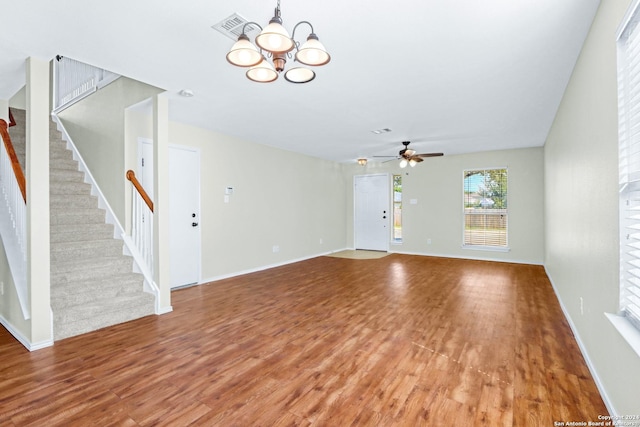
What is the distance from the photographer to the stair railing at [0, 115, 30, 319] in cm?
286

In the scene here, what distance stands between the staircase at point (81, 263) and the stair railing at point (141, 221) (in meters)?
0.19

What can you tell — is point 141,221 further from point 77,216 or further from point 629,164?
point 629,164

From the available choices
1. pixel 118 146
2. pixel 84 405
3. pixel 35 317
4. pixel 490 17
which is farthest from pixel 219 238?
pixel 490 17

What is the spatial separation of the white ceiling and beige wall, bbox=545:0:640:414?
31cm

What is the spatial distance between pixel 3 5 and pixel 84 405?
8.66 ft

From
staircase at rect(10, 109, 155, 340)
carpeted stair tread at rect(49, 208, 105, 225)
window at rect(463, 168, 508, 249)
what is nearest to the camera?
staircase at rect(10, 109, 155, 340)

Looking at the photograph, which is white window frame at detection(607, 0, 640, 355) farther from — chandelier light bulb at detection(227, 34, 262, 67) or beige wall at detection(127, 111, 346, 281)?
beige wall at detection(127, 111, 346, 281)

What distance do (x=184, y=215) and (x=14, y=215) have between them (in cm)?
188

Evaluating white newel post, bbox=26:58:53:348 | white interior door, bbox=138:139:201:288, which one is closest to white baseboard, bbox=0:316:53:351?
white newel post, bbox=26:58:53:348

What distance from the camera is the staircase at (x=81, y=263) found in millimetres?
3082

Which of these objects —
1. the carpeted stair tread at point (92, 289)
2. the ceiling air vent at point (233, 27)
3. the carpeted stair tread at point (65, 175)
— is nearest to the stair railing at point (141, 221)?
the carpeted stair tread at point (92, 289)

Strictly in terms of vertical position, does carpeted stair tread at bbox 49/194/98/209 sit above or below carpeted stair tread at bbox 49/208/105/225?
above

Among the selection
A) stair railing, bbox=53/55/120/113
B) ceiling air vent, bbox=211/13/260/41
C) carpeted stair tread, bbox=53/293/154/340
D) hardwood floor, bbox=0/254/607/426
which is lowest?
hardwood floor, bbox=0/254/607/426

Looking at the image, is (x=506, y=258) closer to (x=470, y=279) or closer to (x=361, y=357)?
(x=470, y=279)
